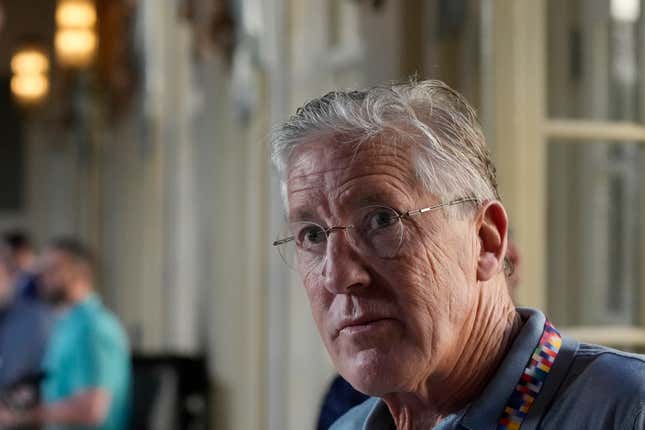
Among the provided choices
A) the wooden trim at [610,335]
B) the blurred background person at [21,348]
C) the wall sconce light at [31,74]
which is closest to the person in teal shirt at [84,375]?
the blurred background person at [21,348]

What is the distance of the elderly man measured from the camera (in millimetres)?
1054

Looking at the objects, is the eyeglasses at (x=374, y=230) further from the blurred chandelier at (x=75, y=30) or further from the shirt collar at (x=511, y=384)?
the blurred chandelier at (x=75, y=30)

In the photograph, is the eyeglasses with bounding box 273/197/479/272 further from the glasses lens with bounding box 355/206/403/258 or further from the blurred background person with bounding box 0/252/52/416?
the blurred background person with bounding box 0/252/52/416

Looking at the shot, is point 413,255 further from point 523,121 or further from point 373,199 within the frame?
point 523,121

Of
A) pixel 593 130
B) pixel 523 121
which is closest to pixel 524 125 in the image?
pixel 523 121

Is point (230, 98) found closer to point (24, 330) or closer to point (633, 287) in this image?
point (24, 330)

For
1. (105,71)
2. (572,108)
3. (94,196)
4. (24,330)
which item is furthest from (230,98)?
(94,196)

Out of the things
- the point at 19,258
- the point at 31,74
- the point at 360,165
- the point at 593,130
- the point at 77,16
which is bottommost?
the point at 19,258

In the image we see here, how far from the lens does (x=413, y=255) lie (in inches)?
41.7

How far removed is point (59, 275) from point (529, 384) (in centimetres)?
431

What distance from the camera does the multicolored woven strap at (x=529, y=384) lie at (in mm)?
1063

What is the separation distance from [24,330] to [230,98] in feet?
4.98

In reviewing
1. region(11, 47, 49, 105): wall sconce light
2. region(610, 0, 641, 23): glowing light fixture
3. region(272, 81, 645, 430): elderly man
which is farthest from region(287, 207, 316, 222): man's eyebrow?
region(11, 47, 49, 105): wall sconce light

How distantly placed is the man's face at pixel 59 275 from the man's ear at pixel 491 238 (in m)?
4.19
